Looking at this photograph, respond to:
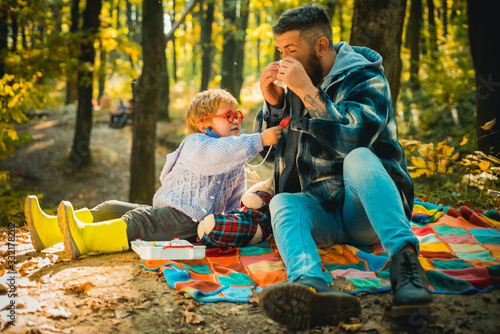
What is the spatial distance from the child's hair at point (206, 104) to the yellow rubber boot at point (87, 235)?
3.07ft

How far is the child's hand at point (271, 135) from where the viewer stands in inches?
105

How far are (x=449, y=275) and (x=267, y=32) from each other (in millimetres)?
9570

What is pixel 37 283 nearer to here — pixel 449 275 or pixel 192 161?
pixel 192 161

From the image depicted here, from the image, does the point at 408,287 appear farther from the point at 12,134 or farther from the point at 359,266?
the point at 12,134

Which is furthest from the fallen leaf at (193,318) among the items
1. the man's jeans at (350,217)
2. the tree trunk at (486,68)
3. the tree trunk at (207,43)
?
the tree trunk at (207,43)

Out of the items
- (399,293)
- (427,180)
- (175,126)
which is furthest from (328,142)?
(175,126)

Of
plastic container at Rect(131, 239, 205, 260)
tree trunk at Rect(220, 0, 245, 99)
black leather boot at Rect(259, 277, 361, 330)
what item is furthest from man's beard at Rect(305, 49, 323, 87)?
tree trunk at Rect(220, 0, 245, 99)

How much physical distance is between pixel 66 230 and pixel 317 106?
174 cm

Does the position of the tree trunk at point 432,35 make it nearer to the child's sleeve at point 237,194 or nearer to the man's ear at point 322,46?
the man's ear at point 322,46

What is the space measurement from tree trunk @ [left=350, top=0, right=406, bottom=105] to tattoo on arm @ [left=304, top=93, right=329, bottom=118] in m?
2.49

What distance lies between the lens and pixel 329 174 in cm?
244

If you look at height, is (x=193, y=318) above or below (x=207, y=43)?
below


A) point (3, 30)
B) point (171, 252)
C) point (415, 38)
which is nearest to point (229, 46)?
point (415, 38)

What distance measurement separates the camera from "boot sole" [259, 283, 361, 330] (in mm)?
1608
